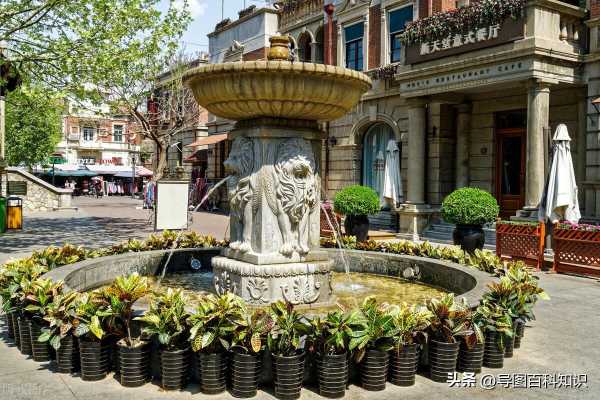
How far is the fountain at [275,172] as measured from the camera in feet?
20.9

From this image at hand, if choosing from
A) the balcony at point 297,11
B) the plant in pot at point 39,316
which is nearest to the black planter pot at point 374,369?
the plant in pot at point 39,316

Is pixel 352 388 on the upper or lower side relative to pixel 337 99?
lower

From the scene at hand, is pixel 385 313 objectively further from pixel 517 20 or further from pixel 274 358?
pixel 517 20

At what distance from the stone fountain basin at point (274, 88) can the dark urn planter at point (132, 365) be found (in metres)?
2.90

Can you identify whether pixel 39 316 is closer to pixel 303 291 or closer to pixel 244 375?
pixel 244 375

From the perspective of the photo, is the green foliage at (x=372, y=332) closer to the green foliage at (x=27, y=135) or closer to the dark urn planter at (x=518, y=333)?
the dark urn planter at (x=518, y=333)

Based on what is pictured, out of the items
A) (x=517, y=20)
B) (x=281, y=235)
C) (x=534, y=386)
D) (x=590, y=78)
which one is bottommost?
(x=534, y=386)

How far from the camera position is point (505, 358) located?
5.60 m

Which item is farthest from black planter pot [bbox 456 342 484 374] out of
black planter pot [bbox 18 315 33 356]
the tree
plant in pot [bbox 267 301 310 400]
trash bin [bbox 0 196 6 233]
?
the tree

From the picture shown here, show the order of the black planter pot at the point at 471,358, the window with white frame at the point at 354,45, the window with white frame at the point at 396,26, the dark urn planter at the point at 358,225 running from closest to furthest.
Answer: the black planter pot at the point at 471,358 → the dark urn planter at the point at 358,225 → the window with white frame at the point at 396,26 → the window with white frame at the point at 354,45

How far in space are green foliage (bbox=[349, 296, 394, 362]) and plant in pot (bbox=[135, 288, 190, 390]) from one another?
132 cm

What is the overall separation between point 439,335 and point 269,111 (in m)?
3.07

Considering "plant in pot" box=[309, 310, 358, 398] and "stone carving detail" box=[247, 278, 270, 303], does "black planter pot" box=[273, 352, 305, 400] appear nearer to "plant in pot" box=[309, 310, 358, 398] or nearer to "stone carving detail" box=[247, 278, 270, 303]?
"plant in pot" box=[309, 310, 358, 398]

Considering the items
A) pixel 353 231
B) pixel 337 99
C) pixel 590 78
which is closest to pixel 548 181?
pixel 590 78
